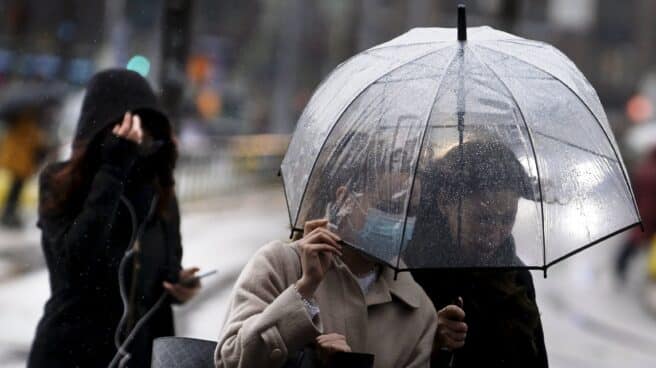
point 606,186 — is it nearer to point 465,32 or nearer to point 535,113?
point 535,113

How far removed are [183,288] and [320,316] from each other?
137 cm

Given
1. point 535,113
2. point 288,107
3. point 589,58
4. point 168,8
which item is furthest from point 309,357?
point 589,58

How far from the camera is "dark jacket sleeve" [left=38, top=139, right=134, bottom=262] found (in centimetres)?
399

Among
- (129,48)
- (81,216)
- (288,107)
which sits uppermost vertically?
(81,216)

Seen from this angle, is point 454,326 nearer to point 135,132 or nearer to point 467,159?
point 467,159

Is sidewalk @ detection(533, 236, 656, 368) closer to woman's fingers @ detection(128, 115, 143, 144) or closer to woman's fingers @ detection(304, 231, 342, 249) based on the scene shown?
woman's fingers @ detection(128, 115, 143, 144)

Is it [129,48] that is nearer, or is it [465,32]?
[465,32]

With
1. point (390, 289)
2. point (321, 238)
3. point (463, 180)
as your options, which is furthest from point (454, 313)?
point (321, 238)

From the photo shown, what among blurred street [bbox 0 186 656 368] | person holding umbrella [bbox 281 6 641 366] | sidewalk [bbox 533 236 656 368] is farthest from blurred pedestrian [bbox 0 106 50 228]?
person holding umbrella [bbox 281 6 641 366]

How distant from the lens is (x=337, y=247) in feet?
10.1

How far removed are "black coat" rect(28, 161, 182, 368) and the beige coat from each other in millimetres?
1035

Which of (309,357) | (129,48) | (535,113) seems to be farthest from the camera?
(129,48)

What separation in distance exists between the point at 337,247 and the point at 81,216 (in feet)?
4.00

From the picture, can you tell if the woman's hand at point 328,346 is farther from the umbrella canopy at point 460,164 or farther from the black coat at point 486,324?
the black coat at point 486,324
